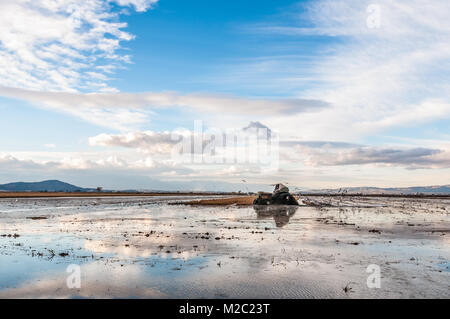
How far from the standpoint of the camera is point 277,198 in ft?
277

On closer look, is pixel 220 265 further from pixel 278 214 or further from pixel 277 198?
pixel 277 198

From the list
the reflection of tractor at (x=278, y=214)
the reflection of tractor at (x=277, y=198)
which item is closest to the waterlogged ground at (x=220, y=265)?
the reflection of tractor at (x=278, y=214)

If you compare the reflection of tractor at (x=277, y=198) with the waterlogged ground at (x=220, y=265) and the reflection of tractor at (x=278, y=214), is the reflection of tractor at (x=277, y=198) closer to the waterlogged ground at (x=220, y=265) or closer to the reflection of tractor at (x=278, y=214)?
the reflection of tractor at (x=278, y=214)

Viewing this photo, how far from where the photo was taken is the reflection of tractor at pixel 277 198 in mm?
83812

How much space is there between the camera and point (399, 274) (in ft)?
53.9

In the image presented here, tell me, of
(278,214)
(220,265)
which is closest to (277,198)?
(278,214)

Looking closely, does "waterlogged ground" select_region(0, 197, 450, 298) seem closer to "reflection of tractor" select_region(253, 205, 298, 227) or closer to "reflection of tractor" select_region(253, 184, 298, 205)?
"reflection of tractor" select_region(253, 205, 298, 227)

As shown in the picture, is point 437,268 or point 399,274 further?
point 437,268

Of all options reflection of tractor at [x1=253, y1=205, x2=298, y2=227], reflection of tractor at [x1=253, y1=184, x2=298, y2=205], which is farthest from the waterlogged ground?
reflection of tractor at [x1=253, y1=184, x2=298, y2=205]

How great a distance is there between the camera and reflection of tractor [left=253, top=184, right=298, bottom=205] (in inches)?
3300

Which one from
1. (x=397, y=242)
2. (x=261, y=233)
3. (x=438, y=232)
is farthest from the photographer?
(x=438, y=232)
